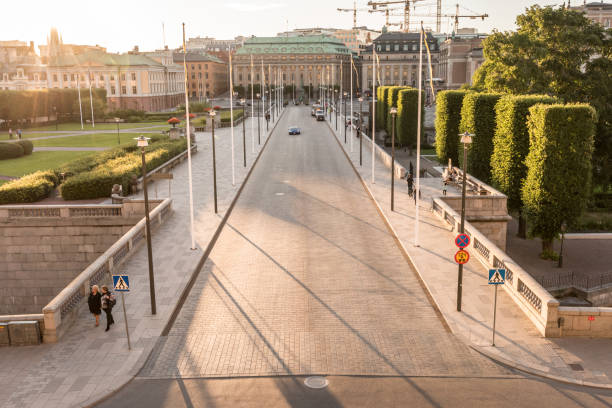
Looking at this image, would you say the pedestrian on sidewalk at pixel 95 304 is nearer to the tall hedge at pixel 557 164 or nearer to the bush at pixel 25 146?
the tall hedge at pixel 557 164

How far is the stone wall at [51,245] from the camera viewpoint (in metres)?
29.8

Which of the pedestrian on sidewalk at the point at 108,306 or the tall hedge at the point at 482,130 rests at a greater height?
the tall hedge at the point at 482,130

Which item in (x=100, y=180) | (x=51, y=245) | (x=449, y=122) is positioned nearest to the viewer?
(x=51, y=245)

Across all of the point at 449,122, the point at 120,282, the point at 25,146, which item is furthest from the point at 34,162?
the point at 120,282

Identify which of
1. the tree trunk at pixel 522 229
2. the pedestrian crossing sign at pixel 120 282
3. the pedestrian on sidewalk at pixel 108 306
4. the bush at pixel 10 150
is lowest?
the tree trunk at pixel 522 229

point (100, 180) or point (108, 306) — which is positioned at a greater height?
point (100, 180)

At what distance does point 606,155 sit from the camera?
139ft

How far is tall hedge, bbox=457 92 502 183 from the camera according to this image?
121 ft

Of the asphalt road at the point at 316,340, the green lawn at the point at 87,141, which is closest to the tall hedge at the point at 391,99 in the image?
the green lawn at the point at 87,141

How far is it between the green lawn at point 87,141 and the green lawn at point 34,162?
8.01m

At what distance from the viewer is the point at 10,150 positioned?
60219 mm

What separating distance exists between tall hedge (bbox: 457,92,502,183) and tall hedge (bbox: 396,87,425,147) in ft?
71.8

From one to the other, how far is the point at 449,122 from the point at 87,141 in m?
52.1

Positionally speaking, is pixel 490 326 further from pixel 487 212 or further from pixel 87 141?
pixel 87 141
